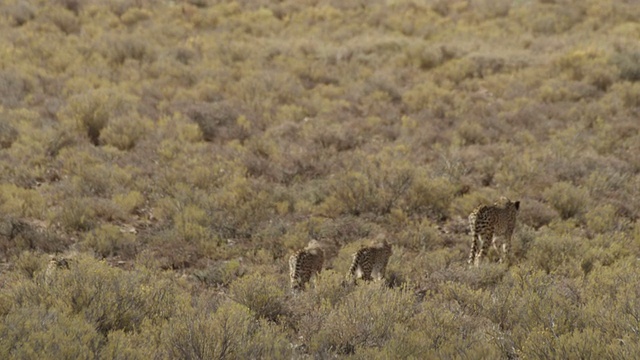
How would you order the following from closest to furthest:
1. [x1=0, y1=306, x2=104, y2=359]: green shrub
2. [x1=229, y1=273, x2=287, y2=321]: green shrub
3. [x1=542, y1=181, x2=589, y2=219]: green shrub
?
[x1=0, y1=306, x2=104, y2=359]: green shrub
[x1=229, y1=273, x2=287, y2=321]: green shrub
[x1=542, y1=181, x2=589, y2=219]: green shrub

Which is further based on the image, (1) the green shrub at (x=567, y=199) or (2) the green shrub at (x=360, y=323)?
(1) the green shrub at (x=567, y=199)

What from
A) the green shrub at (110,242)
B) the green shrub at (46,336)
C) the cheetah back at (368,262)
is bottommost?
the green shrub at (110,242)

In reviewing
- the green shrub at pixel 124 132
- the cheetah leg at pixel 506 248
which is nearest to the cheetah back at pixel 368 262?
the cheetah leg at pixel 506 248

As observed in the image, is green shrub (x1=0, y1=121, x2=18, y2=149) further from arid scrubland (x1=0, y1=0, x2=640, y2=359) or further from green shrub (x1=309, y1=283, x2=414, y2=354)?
green shrub (x1=309, y1=283, x2=414, y2=354)

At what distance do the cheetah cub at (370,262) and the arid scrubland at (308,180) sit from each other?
0.31 meters

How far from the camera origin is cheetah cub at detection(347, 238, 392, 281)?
27.0 feet

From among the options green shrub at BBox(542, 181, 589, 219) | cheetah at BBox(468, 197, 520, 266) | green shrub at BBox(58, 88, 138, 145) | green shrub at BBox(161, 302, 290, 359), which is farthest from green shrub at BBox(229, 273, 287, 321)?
green shrub at BBox(58, 88, 138, 145)

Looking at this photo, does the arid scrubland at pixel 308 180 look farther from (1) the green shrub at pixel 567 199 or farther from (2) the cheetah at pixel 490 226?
(2) the cheetah at pixel 490 226

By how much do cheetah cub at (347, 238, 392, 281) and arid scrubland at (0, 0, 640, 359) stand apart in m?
0.31

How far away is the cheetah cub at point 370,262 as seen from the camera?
8219mm

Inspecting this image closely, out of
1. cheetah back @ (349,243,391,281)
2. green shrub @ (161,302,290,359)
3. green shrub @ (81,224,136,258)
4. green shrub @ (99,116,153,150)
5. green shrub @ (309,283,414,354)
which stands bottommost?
green shrub @ (81,224,136,258)

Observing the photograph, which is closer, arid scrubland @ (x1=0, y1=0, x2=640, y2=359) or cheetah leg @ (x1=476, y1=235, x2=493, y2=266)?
arid scrubland @ (x1=0, y1=0, x2=640, y2=359)

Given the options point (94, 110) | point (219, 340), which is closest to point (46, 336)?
point (219, 340)

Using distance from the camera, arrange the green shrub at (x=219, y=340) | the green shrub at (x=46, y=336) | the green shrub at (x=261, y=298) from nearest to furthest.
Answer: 1. the green shrub at (x=46, y=336)
2. the green shrub at (x=219, y=340)
3. the green shrub at (x=261, y=298)
